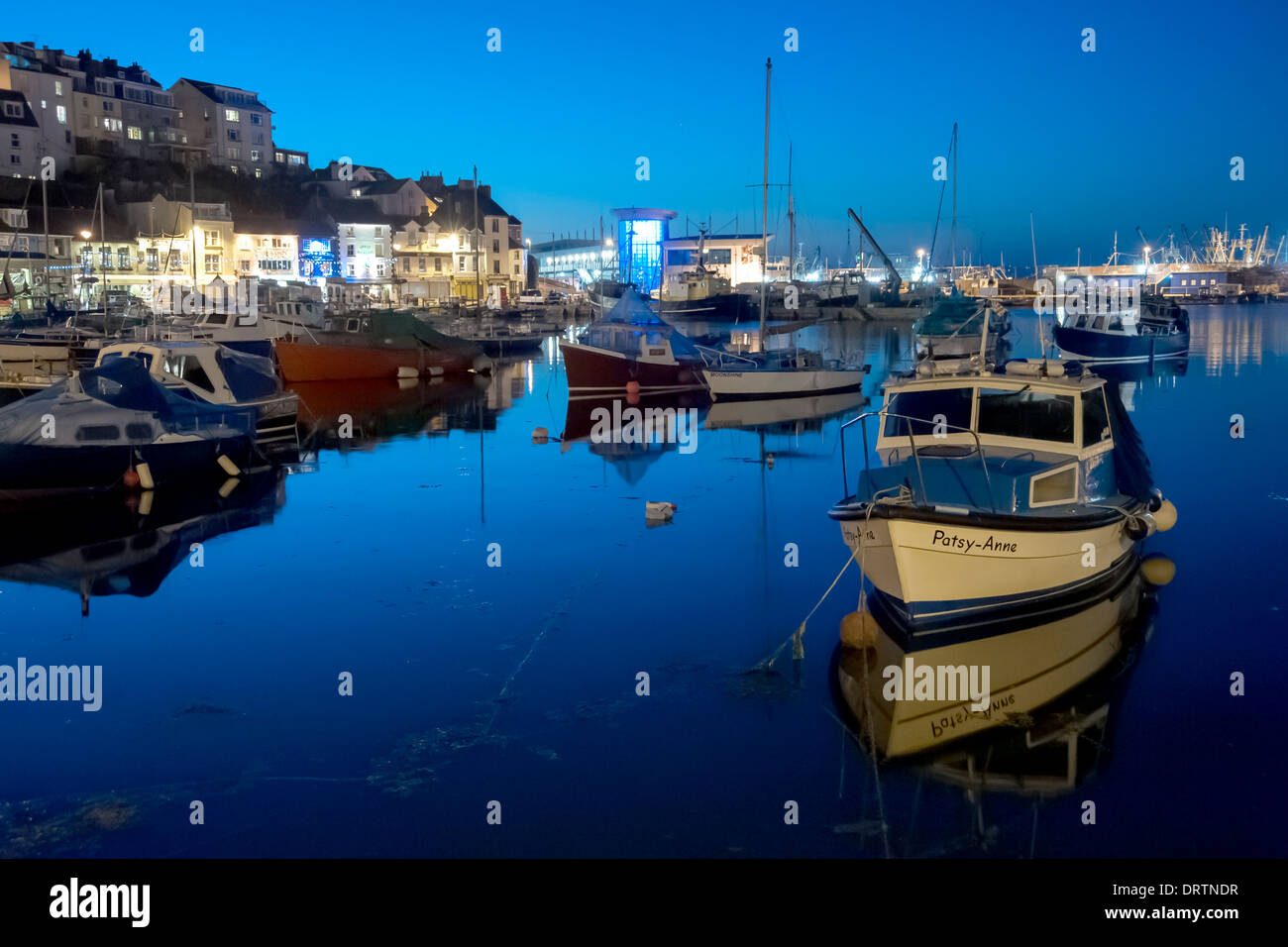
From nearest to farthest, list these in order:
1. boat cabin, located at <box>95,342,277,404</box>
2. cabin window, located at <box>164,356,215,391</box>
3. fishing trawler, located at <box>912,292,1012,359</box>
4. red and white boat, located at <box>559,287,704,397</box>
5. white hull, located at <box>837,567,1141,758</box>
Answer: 1. white hull, located at <box>837,567,1141,758</box>
2. boat cabin, located at <box>95,342,277,404</box>
3. cabin window, located at <box>164,356,215,391</box>
4. red and white boat, located at <box>559,287,704,397</box>
5. fishing trawler, located at <box>912,292,1012,359</box>

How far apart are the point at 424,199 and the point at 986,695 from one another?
340ft

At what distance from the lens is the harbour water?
8.80 m

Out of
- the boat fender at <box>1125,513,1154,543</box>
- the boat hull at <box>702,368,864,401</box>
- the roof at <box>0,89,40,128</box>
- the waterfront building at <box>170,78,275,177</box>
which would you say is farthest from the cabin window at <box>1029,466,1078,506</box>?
the waterfront building at <box>170,78,275,177</box>

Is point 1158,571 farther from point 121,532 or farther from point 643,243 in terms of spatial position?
point 643,243

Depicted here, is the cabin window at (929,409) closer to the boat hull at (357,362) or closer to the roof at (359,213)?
the boat hull at (357,362)

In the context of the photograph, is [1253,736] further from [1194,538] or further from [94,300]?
[94,300]

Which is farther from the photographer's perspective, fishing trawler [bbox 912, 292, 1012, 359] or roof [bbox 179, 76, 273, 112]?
roof [bbox 179, 76, 273, 112]

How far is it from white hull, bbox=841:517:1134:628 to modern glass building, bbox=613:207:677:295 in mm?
150115

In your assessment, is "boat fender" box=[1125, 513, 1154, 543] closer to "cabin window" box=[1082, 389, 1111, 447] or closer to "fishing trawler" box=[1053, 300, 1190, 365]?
"cabin window" box=[1082, 389, 1111, 447]

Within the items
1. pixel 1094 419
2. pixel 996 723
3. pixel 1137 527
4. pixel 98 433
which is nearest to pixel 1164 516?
pixel 1137 527

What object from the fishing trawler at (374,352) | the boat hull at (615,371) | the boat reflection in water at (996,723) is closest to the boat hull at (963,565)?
the boat reflection in water at (996,723)

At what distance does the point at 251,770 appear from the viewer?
9773mm

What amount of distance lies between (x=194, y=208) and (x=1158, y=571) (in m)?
84.3

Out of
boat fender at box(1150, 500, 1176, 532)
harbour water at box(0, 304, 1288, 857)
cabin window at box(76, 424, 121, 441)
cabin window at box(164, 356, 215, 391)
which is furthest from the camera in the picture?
cabin window at box(164, 356, 215, 391)
